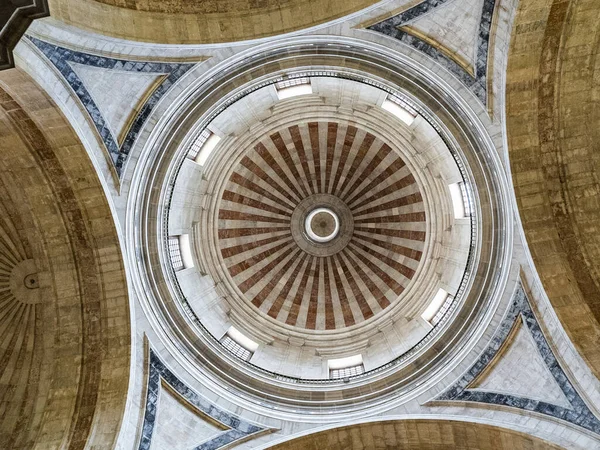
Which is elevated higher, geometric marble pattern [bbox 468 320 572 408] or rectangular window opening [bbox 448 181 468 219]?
rectangular window opening [bbox 448 181 468 219]

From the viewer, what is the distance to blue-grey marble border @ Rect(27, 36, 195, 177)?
39.0 ft

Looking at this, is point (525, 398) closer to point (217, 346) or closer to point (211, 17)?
point (217, 346)

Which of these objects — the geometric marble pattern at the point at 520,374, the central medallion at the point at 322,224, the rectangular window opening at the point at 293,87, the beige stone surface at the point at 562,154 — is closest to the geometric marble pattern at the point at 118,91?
the rectangular window opening at the point at 293,87

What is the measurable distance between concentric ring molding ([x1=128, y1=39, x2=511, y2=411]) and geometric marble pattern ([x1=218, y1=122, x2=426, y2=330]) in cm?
438

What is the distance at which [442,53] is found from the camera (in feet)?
41.6

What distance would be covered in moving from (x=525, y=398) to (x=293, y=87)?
1131cm

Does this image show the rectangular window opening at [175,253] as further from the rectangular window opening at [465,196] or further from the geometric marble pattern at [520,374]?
the geometric marble pattern at [520,374]

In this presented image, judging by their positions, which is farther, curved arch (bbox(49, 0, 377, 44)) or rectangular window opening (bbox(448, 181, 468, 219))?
rectangular window opening (bbox(448, 181, 468, 219))

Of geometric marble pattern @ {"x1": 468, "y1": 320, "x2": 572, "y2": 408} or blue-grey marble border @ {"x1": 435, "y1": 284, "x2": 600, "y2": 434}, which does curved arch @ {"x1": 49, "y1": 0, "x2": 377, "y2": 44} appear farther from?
geometric marble pattern @ {"x1": 468, "y1": 320, "x2": 572, "y2": 408}

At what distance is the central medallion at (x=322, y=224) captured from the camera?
1991 centimetres

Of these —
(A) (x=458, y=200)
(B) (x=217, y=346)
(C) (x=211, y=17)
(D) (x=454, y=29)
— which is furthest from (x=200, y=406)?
(D) (x=454, y=29)

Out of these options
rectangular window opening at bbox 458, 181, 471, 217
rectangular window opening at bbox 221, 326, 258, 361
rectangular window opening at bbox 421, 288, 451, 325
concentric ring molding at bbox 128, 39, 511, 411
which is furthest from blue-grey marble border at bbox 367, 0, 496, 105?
rectangular window opening at bbox 221, 326, 258, 361

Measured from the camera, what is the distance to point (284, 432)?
549 inches

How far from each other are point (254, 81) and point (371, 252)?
9.34 metres
